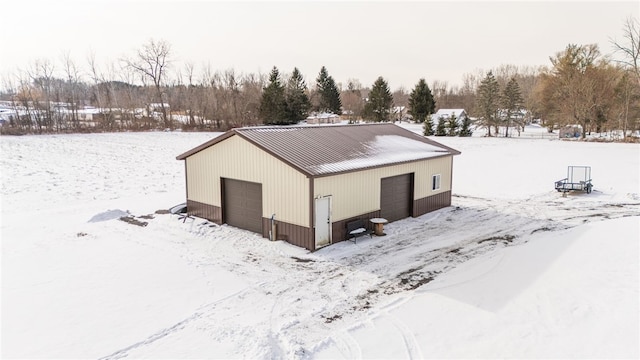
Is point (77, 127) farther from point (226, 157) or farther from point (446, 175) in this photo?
point (446, 175)

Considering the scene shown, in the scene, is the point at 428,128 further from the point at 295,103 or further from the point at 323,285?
the point at 323,285

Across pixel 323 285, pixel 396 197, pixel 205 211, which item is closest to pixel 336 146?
pixel 396 197

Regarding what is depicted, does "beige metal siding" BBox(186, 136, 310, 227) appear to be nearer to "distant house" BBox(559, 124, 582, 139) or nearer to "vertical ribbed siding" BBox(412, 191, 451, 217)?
"vertical ribbed siding" BBox(412, 191, 451, 217)

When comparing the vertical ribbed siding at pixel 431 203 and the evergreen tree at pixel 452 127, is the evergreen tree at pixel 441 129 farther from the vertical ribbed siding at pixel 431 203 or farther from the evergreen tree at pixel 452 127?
the vertical ribbed siding at pixel 431 203

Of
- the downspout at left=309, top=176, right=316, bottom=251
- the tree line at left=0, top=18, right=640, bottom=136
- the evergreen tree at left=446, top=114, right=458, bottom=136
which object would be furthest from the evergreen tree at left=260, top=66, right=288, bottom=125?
the downspout at left=309, top=176, right=316, bottom=251

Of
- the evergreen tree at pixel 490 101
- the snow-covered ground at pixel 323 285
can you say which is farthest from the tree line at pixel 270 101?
the snow-covered ground at pixel 323 285

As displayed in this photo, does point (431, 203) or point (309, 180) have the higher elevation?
point (309, 180)

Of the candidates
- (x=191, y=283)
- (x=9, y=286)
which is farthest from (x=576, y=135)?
(x=9, y=286)
